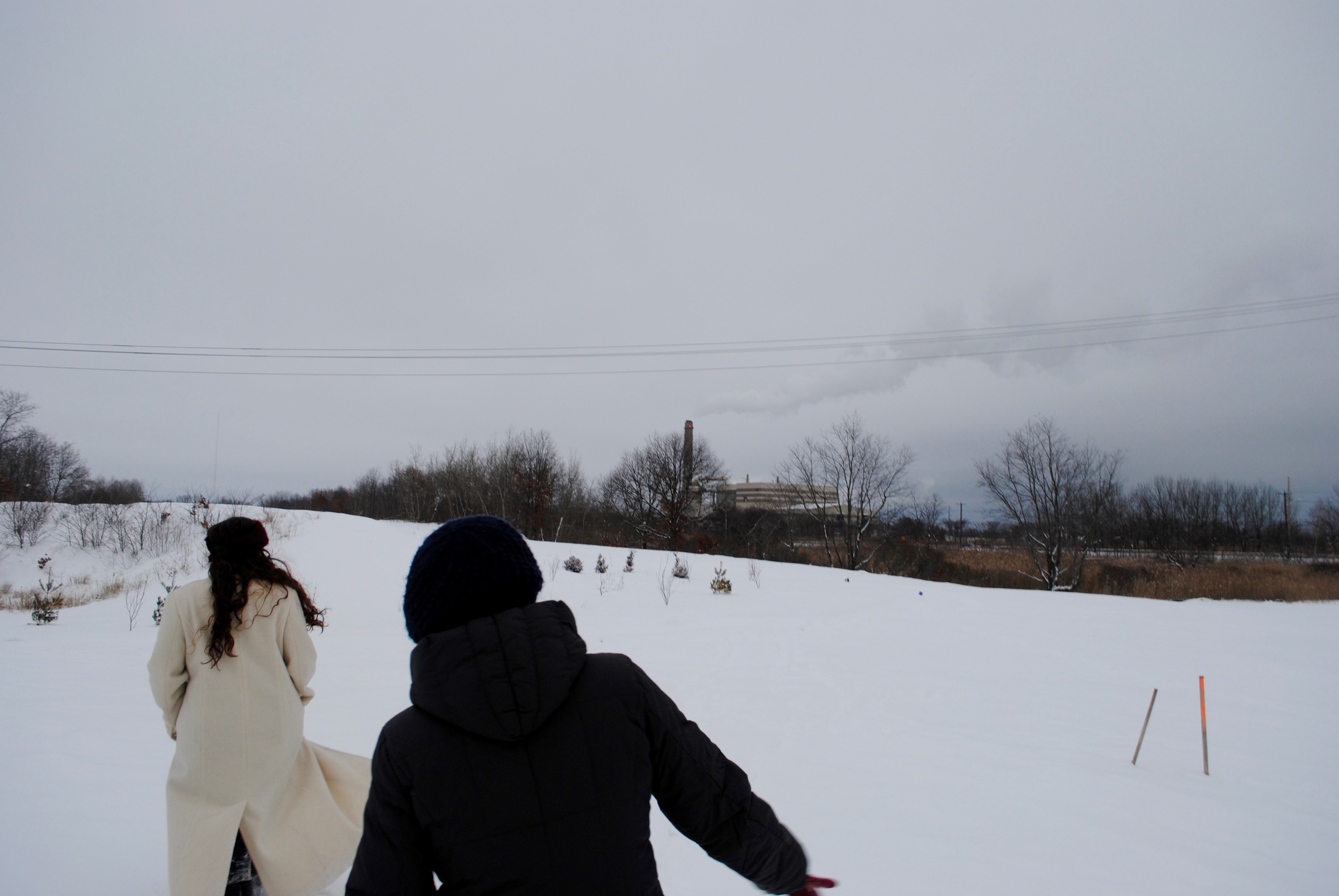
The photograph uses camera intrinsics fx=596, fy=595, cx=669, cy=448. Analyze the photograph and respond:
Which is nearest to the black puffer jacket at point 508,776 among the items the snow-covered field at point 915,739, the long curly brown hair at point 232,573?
the long curly brown hair at point 232,573

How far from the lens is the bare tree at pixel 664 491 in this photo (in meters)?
36.2

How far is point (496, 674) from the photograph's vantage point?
3.71 feet

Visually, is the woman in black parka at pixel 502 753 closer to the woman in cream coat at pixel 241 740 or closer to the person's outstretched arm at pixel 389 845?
the person's outstretched arm at pixel 389 845

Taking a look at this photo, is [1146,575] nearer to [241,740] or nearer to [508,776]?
[241,740]

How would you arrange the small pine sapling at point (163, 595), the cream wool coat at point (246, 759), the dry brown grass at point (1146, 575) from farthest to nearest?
the dry brown grass at point (1146, 575), the small pine sapling at point (163, 595), the cream wool coat at point (246, 759)

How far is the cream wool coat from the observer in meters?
2.45

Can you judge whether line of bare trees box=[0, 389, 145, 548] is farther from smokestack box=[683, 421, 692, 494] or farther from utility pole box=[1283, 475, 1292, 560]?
utility pole box=[1283, 475, 1292, 560]

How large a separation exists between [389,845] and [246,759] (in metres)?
1.97

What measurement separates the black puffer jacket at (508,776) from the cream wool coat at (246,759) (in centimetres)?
190

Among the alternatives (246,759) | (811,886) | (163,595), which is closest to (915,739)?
(811,886)

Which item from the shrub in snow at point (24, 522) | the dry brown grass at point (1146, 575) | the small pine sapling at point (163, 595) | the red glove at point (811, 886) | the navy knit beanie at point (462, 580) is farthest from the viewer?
the shrub in snow at point (24, 522)

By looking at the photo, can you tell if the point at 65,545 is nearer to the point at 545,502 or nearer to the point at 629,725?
the point at 545,502

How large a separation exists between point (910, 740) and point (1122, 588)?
2476 cm

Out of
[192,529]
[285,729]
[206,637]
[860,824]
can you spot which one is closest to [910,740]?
[860,824]
